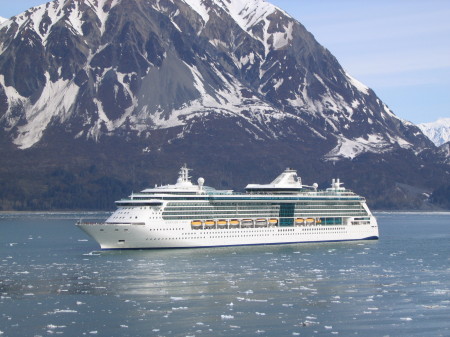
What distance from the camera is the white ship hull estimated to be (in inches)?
4793

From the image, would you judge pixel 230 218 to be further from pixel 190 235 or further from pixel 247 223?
pixel 190 235

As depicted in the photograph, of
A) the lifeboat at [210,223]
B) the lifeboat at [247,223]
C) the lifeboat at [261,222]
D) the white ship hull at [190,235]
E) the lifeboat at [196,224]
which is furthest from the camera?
the lifeboat at [261,222]

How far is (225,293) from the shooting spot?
3297 inches

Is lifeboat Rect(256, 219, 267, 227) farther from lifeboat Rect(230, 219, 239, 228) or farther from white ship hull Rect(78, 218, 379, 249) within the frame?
lifeboat Rect(230, 219, 239, 228)

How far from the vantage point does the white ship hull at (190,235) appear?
12175cm

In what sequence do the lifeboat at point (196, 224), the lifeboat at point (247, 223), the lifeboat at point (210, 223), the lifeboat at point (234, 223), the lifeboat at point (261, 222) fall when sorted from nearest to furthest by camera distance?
the lifeboat at point (196, 224), the lifeboat at point (210, 223), the lifeboat at point (234, 223), the lifeboat at point (247, 223), the lifeboat at point (261, 222)

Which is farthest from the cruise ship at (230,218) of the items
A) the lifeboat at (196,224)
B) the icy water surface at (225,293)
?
the icy water surface at (225,293)

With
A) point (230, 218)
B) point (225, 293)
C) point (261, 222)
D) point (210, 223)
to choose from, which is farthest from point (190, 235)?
point (225, 293)

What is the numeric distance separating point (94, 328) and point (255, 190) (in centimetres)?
7362

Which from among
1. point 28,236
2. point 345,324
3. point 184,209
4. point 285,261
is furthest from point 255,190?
point 345,324

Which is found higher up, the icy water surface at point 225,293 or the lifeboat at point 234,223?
the lifeboat at point 234,223

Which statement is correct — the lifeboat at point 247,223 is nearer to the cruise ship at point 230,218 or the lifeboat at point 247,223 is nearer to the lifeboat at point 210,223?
the cruise ship at point 230,218

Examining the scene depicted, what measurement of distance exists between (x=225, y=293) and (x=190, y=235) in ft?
141

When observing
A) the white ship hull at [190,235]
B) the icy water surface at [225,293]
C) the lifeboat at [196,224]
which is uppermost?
the lifeboat at [196,224]
